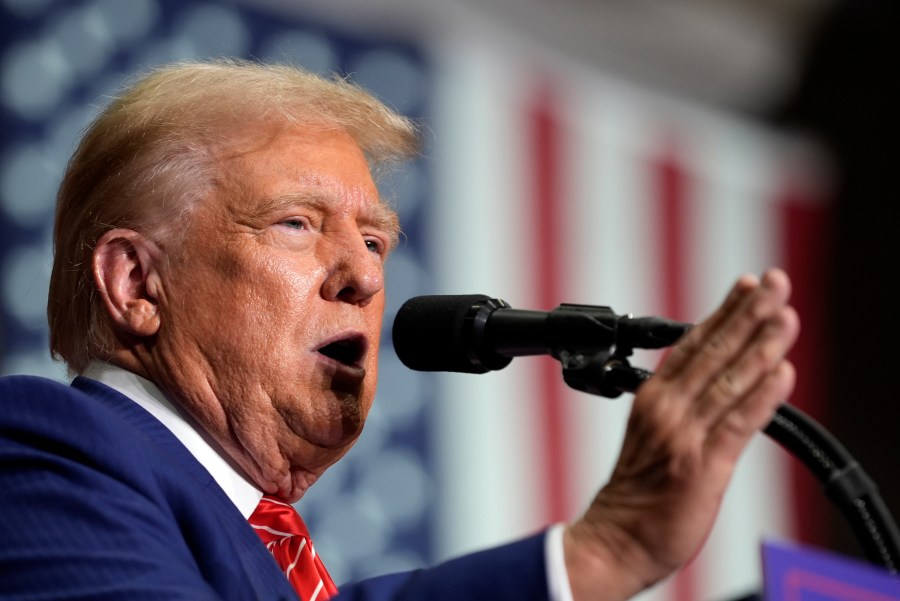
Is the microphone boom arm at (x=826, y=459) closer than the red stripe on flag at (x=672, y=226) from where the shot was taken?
Yes

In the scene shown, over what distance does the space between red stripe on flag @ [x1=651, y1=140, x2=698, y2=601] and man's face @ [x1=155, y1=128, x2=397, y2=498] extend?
97.6 inches

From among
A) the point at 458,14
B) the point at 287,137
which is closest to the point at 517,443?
the point at 458,14

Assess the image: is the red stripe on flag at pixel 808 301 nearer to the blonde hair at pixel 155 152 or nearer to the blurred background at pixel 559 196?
the blurred background at pixel 559 196

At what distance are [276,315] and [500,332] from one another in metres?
0.37

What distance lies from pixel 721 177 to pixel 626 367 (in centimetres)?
317

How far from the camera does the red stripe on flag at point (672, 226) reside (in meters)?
3.88

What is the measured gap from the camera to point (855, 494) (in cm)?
103

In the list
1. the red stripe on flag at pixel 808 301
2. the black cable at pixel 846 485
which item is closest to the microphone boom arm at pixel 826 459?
the black cable at pixel 846 485

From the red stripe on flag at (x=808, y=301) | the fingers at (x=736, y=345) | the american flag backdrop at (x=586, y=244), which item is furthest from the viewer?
the red stripe on flag at (x=808, y=301)

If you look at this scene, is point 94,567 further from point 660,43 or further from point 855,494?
point 660,43

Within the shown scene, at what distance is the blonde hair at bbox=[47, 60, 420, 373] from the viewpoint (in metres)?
1.52

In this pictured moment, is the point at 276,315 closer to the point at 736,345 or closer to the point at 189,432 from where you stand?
the point at 189,432

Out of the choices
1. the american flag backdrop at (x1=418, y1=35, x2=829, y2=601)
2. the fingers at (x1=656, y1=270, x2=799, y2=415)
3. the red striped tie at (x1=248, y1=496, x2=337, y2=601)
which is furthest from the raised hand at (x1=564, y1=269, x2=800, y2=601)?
the american flag backdrop at (x1=418, y1=35, x2=829, y2=601)

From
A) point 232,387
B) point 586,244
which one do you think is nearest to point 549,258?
point 586,244
